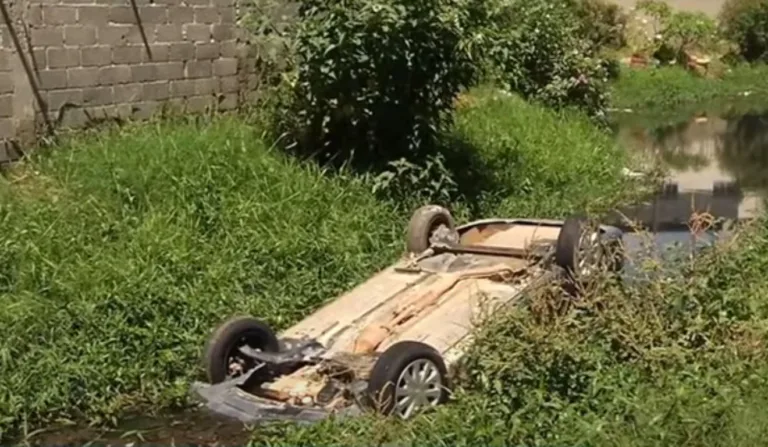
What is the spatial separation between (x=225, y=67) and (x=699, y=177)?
765 cm

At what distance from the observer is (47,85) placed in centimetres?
987

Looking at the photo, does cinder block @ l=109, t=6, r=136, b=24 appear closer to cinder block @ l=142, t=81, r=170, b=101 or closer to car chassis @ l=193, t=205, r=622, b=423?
cinder block @ l=142, t=81, r=170, b=101

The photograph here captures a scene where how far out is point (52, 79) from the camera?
9.91 m

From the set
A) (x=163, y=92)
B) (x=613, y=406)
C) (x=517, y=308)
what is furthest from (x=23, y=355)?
(x=163, y=92)

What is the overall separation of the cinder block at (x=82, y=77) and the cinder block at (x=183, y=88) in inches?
39.4

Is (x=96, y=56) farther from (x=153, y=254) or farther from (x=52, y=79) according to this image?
(x=153, y=254)

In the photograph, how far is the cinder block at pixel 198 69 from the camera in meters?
11.4

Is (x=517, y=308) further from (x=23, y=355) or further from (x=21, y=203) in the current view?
(x=21, y=203)

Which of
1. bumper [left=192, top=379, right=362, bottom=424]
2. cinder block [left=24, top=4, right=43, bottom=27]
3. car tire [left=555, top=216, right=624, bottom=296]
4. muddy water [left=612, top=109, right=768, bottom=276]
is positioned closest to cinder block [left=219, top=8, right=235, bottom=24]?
cinder block [left=24, top=4, right=43, bottom=27]

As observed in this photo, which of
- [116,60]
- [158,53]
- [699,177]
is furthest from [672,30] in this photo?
[116,60]

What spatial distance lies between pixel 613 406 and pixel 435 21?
5686 mm

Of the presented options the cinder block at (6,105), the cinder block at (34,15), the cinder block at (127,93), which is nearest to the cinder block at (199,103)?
the cinder block at (127,93)

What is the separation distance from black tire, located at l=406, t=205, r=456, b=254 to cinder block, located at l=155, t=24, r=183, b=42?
3642 millimetres

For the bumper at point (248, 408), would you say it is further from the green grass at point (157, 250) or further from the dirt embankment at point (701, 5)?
the dirt embankment at point (701, 5)
